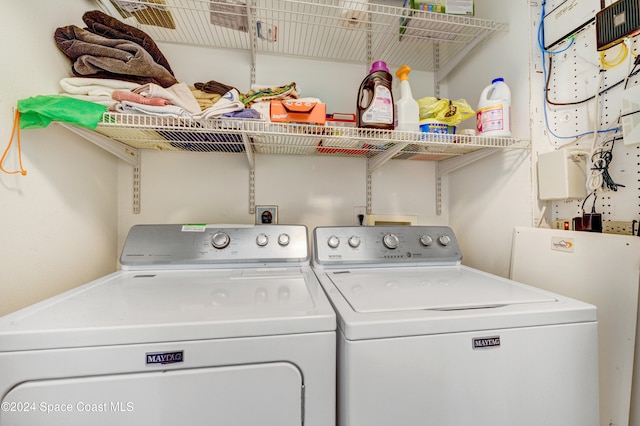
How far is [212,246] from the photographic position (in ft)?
3.76

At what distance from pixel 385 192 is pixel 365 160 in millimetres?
244

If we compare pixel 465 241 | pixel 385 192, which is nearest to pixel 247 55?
pixel 385 192

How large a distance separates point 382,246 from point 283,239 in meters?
0.46

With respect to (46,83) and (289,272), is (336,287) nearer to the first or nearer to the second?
(289,272)

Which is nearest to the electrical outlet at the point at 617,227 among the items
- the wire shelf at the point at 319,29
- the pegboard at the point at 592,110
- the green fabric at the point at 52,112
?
the pegboard at the point at 592,110

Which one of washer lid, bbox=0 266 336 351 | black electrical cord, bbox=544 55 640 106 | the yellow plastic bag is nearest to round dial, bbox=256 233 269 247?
washer lid, bbox=0 266 336 351

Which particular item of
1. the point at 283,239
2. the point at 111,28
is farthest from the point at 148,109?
the point at 283,239

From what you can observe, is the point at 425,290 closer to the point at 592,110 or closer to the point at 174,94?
the point at 592,110

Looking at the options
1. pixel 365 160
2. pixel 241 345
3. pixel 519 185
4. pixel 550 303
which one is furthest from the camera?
pixel 365 160

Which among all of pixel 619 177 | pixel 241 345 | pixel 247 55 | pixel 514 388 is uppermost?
pixel 247 55

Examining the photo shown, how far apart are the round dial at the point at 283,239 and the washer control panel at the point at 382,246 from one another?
12cm

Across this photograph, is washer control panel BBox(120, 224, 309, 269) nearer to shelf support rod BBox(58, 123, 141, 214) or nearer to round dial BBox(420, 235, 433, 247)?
shelf support rod BBox(58, 123, 141, 214)

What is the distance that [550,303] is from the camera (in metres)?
0.75

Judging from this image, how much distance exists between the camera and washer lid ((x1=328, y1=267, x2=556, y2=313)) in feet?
2.45
